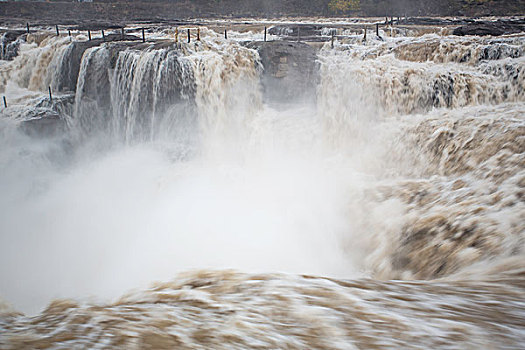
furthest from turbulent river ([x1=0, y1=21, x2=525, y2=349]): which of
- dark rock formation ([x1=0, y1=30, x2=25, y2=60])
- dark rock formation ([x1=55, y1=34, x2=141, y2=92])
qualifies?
dark rock formation ([x1=0, y1=30, x2=25, y2=60])

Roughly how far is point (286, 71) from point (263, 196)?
16.2ft

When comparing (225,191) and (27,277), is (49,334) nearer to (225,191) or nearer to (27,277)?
Result: (27,277)

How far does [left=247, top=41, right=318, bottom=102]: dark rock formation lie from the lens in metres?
10.6

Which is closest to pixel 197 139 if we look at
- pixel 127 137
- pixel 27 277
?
pixel 127 137

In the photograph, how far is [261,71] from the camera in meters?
10.6

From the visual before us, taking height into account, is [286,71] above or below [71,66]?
below

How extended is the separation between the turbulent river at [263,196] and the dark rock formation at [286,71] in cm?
6

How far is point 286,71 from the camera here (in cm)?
1068

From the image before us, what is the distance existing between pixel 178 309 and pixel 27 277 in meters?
4.42

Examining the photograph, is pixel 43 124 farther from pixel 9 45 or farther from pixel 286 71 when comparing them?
pixel 9 45

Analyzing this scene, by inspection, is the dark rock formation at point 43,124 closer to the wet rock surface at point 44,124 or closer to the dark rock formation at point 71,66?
the wet rock surface at point 44,124

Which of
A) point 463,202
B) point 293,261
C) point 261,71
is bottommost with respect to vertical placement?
point 293,261

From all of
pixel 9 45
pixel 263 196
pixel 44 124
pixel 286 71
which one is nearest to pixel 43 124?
Result: pixel 44 124

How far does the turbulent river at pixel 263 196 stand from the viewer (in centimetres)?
233
